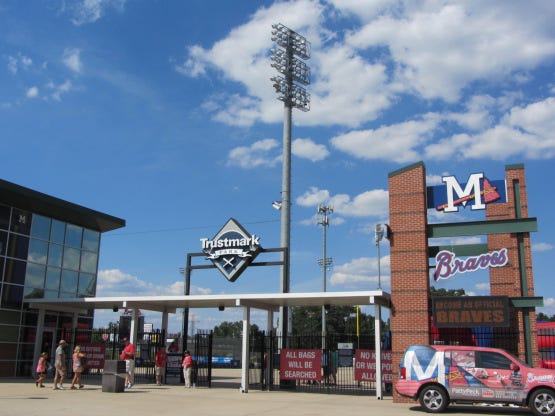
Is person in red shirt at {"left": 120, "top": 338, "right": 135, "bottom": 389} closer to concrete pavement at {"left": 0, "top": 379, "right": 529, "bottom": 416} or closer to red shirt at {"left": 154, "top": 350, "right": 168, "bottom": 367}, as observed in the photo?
concrete pavement at {"left": 0, "top": 379, "right": 529, "bottom": 416}

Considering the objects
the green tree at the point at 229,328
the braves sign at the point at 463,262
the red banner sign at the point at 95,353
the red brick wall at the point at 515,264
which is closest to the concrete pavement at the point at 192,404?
the red brick wall at the point at 515,264

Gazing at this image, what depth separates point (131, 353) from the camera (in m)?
21.0

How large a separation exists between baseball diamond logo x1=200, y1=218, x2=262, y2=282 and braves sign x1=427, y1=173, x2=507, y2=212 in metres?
8.52

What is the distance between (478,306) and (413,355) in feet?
12.5

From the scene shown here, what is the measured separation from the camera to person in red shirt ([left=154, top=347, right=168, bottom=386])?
23.8 meters

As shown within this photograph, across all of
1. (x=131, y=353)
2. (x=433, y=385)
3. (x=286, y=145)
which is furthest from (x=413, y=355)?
(x=286, y=145)

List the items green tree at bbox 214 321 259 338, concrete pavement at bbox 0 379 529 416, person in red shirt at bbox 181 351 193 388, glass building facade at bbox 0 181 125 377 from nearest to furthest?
1. concrete pavement at bbox 0 379 529 416
2. person in red shirt at bbox 181 351 193 388
3. glass building facade at bbox 0 181 125 377
4. green tree at bbox 214 321 259 338

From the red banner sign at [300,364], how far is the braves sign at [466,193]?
6895 mm

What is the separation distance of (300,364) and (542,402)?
9484mm

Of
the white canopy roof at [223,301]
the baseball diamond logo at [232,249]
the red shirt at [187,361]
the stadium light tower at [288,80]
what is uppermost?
the stadium light tower at [288,80]

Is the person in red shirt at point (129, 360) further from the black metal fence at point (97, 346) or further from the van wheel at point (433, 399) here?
the van wheel at point (433, 399)

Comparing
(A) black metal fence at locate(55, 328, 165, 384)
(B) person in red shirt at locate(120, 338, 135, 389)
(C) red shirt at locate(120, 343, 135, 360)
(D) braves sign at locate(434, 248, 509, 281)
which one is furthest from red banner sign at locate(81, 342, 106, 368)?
(D) braves sign at locate(434, 248, 509, 281)

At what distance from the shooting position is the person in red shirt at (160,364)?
23805 millimetres

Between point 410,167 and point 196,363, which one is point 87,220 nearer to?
point 196,363
